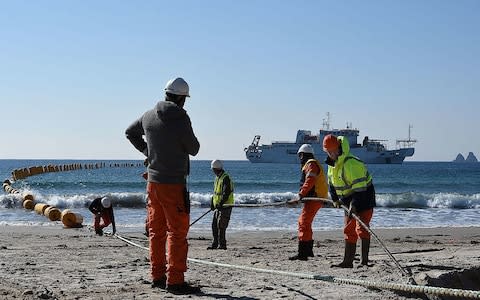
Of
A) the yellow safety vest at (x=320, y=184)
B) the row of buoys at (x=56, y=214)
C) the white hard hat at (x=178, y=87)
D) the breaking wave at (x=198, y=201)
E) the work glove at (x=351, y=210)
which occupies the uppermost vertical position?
the white hard hat at (x=178, y=87)

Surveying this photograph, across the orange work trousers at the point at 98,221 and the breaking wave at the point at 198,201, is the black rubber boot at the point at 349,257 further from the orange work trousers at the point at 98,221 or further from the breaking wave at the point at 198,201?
the breaking wave at the point at 198,201

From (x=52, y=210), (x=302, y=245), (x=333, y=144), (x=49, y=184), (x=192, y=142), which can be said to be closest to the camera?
(x=192, y=142)

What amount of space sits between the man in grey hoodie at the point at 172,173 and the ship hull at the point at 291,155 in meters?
97.7

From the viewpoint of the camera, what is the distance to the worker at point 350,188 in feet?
27.3

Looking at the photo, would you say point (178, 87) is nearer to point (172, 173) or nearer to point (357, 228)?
point (172, 173)

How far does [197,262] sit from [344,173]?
2172 mm

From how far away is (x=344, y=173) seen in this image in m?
8.39

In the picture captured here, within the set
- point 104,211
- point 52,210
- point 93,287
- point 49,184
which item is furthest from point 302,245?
point 49,184

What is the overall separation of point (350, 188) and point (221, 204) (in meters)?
4.20

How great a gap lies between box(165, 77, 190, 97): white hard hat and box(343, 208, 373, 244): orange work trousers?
10.4ft

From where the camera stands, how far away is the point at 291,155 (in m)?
106

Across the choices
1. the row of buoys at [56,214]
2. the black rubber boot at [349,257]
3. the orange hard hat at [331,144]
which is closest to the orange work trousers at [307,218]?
the black rubber boot at [349,257]

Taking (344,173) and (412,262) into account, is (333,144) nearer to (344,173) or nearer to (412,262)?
(344,173)

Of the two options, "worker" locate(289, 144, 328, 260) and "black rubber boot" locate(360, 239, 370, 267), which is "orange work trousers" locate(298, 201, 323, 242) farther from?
"black rubber boot" locate(360, 239, 370, 267)
